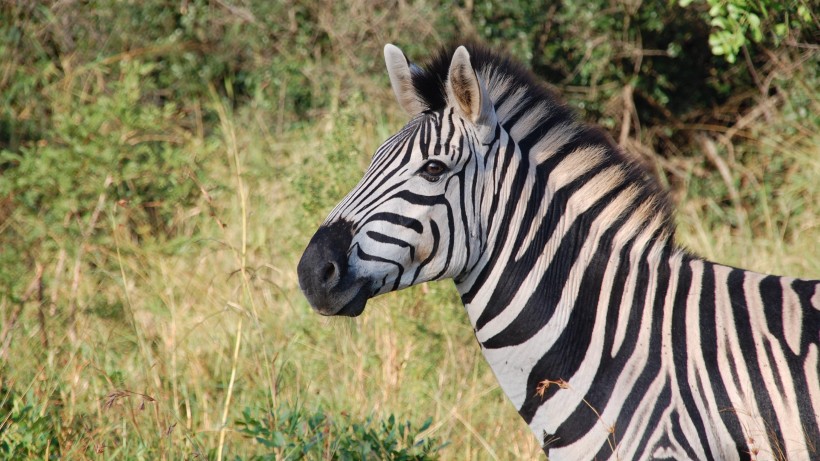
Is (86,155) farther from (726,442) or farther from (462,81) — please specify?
(726,442)

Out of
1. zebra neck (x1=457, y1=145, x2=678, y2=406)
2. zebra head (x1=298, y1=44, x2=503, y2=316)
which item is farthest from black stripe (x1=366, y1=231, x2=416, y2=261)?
zebra neck (x1=457, y1=145, x2=678, y2=406)

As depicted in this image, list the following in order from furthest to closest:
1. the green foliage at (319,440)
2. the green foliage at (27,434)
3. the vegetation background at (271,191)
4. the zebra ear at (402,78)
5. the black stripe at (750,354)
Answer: the vegetation background at (271,191) < the green foliage at (27,434) < the green foliage at (319,440) < the zebra ear at (402,78) < the black stripe at (750,354)

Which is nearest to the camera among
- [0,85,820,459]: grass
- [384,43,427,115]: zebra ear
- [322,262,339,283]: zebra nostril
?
[322,262,339,283]: zebra nostril

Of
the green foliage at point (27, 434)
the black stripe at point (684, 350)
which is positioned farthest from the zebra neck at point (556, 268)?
the green foliage at point (27, 434)

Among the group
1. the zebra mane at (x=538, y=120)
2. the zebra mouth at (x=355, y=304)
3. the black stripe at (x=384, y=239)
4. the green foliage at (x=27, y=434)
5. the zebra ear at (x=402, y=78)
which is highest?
the zebra mane at (x=538, y=120)

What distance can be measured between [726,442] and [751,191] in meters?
6.44

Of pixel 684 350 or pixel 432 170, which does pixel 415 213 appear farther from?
pixel 684 350

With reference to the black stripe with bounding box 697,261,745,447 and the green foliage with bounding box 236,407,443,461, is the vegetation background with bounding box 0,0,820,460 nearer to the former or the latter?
the green foliage with bounding box 236,407,443,461

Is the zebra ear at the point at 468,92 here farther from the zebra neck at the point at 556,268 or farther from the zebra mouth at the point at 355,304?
the zebra mouth at the point at 355,304

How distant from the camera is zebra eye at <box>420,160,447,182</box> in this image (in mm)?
2916

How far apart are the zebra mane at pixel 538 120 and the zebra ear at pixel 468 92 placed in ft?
0.36

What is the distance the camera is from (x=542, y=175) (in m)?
3.06

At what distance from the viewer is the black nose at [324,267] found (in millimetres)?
2771

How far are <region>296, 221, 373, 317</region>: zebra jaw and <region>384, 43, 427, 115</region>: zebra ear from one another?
0.69 m
